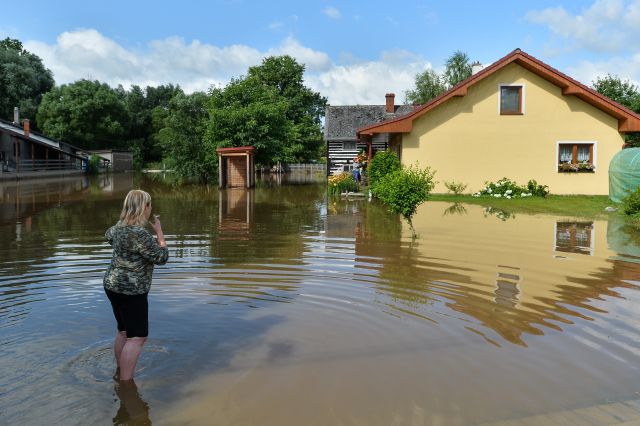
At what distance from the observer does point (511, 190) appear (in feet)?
84.5

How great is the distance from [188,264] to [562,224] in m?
11.0

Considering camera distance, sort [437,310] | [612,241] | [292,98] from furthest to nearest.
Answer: [292,98] → [612,241] → [437,310]

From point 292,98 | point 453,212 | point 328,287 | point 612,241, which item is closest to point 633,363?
point 328,287

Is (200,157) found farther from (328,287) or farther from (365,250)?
(328,287)

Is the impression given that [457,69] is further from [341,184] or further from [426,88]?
[341,184]

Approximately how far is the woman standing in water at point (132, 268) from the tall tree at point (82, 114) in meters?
71.3

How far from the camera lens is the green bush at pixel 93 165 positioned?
62906mm

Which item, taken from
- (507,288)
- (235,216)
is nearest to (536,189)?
(235,216)

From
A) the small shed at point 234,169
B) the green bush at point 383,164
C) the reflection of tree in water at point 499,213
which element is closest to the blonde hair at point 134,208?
the reflection of tree in water at point 499,213

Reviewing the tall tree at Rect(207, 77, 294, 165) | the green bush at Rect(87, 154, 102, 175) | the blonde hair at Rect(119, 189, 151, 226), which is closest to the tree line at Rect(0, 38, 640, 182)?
the tall tree at Rect(207, 77, 294, 165)

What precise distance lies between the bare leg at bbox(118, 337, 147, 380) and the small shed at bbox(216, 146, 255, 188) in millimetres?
31803

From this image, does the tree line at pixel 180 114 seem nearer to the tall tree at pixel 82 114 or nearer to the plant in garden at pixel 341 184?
the tall tree at pixel 82 114

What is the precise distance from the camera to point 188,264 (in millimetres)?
Result: 10445

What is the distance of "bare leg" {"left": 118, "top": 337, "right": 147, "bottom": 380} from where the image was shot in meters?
5.12
